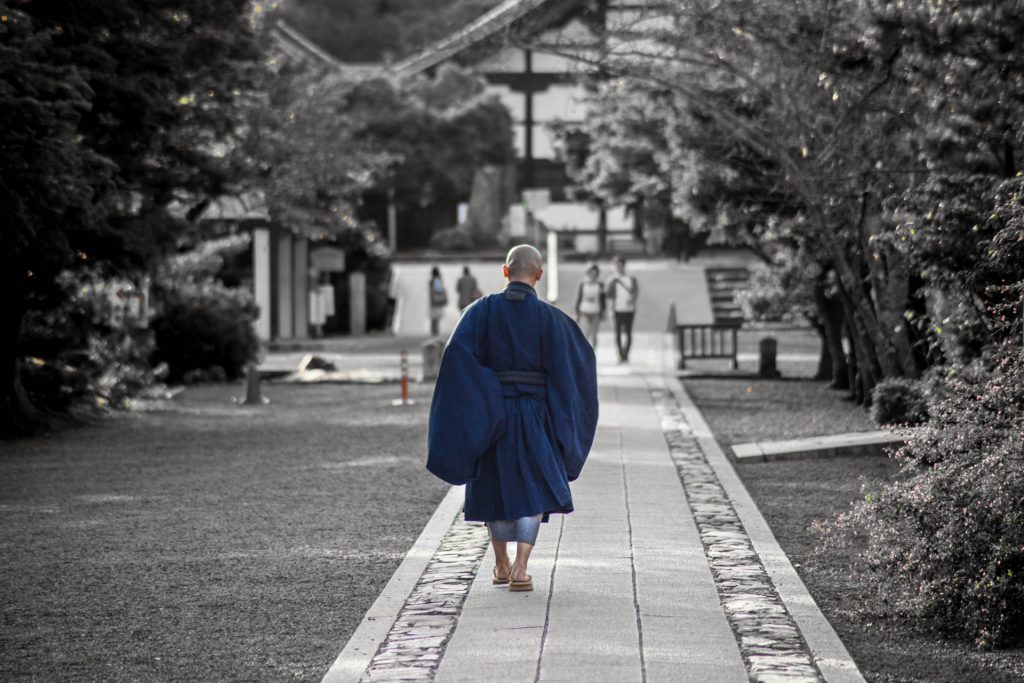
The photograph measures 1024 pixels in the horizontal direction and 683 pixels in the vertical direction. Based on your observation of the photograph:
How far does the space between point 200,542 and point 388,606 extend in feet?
8.02

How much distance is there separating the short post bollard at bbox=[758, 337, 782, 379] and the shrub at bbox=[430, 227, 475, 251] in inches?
993

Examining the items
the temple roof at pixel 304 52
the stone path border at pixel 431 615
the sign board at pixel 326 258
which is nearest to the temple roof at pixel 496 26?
the stone path border at pixel 431 615

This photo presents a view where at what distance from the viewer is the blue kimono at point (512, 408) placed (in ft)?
23.0

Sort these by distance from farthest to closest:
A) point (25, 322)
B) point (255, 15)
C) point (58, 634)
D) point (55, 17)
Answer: point (255, 15) → point (25, 322) → point (55, 17) → point (58, 634)

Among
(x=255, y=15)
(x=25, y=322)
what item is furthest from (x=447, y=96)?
(x=25, y=322)

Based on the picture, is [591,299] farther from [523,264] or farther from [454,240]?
[454,240]

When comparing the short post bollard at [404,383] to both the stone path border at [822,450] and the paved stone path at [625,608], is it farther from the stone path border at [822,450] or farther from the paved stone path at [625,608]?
the paved stone path at [625,608]

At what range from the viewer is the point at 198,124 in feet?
56.9

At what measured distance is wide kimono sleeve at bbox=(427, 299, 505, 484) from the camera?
275 inches

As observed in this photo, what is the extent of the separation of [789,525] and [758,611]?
2886mm

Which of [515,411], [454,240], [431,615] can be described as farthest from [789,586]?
[454,240]

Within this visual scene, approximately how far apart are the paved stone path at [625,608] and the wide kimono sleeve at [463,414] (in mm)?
671

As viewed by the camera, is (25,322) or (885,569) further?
(25,322)

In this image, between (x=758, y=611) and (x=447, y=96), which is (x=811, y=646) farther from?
(x=447, y=96)
